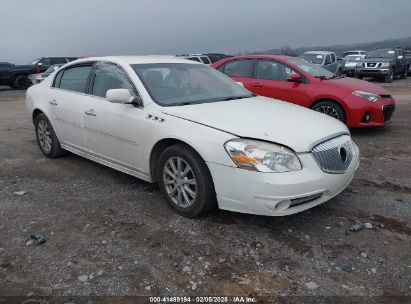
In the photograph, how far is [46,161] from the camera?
604 centimetres

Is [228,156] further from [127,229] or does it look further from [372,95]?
[372,95]

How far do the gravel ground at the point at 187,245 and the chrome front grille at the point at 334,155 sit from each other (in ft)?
1.85

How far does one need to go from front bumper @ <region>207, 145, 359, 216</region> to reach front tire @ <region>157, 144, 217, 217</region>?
11 cm

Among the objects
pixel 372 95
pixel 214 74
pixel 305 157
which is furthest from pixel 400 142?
pixel 305 157

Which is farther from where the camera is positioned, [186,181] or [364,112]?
[364,112]

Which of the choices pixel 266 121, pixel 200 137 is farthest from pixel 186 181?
pixel 266 121

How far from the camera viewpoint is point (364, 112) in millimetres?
7262

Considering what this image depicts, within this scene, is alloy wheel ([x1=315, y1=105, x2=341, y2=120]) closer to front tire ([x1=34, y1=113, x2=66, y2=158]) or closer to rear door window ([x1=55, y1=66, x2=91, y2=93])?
rear door window ([x1=55, y1=66, x2=91, y2=93])

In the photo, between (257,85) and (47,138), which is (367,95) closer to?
(257,85)

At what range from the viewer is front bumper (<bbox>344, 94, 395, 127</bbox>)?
7258 mm

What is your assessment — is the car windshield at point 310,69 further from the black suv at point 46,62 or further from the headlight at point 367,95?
the black suv at point 46,62

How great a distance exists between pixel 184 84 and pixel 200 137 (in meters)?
1.20

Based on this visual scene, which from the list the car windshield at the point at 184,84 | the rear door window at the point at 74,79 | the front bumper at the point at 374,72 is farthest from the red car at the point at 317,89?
the front bumper at the point at 374,72

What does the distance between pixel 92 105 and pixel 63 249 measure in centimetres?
196
